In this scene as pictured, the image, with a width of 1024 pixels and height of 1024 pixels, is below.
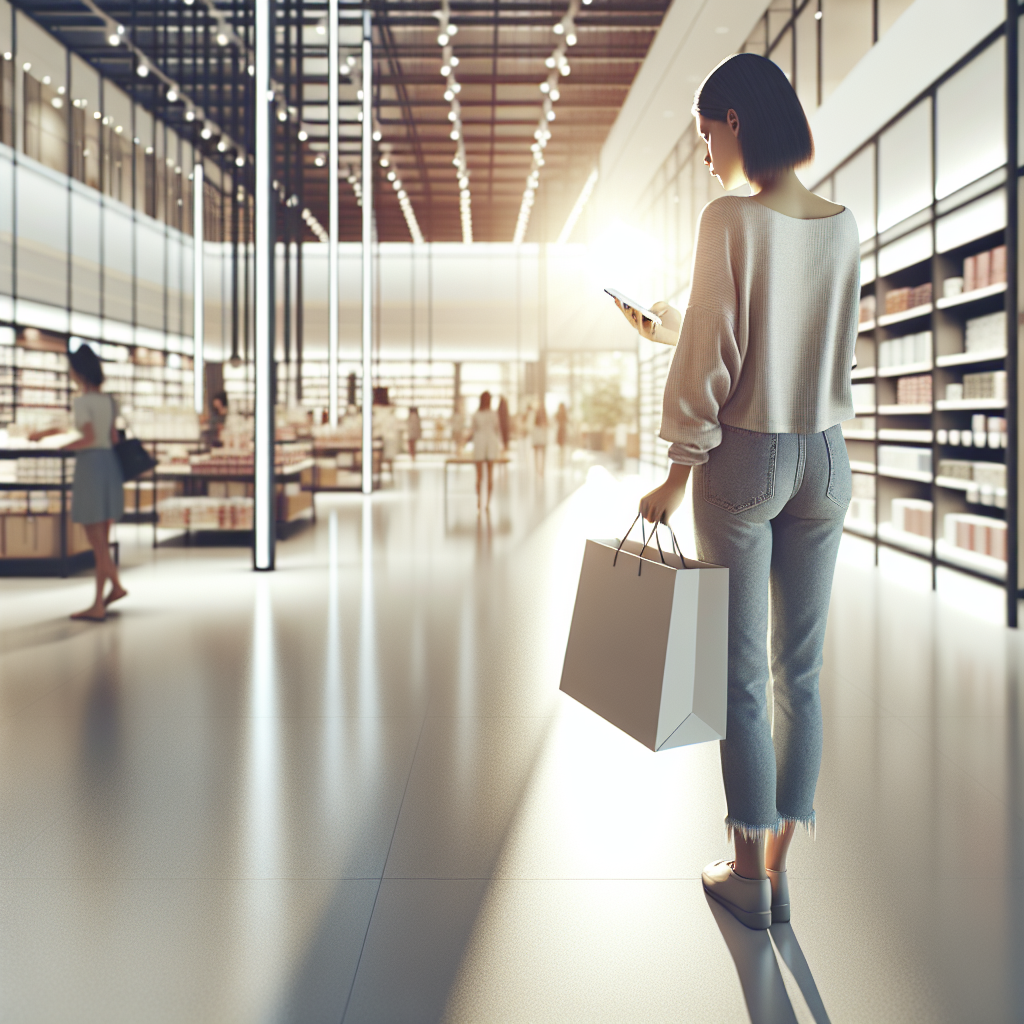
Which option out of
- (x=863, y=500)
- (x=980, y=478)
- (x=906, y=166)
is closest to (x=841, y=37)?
(x=906, y=166)

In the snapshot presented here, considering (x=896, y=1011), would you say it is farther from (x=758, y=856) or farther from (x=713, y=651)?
(x=713, y=651)

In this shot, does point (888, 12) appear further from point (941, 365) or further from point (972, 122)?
point (941, 365)

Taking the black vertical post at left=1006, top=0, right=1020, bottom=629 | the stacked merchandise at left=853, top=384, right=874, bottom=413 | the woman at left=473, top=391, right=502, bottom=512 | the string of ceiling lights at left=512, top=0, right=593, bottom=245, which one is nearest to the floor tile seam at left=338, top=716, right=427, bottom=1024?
the black vertical post at left=1006, top=0, right=1020, bottom=629

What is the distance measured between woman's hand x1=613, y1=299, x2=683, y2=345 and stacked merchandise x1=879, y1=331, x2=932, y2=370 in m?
5.16

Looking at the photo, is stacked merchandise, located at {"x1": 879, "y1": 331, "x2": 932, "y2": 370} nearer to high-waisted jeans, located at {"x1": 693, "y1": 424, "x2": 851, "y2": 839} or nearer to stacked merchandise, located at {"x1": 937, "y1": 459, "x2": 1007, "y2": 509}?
stacked merchandise, located at {"x1": 937, "y1": 459, "x2": 1007, "y2": 509}

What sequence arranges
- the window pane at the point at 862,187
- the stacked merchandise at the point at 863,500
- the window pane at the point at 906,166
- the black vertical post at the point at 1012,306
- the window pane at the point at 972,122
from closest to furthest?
the black vertical post at the point at 1012,306 < the window pane at the point at 972,122 < the window pane at the point at 906,166 < the window pane at the point at 862,187 < the stacked merchandise at the point at 863,500

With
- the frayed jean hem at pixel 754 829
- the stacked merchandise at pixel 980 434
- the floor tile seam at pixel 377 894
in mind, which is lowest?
the floor tile seam at pixel 377 894

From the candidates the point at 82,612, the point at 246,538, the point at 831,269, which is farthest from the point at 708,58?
the point at 831,269

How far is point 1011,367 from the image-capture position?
550 cm

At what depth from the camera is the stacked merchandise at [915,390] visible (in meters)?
6.94

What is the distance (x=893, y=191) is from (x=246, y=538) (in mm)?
6306

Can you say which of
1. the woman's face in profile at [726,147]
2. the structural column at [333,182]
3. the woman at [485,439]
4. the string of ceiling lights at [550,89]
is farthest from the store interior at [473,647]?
the woman's face in profile at [726,147]

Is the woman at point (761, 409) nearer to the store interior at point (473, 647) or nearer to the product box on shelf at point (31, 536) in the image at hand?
the store interior at point (473, 647)

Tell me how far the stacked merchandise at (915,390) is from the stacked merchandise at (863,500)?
85cm
